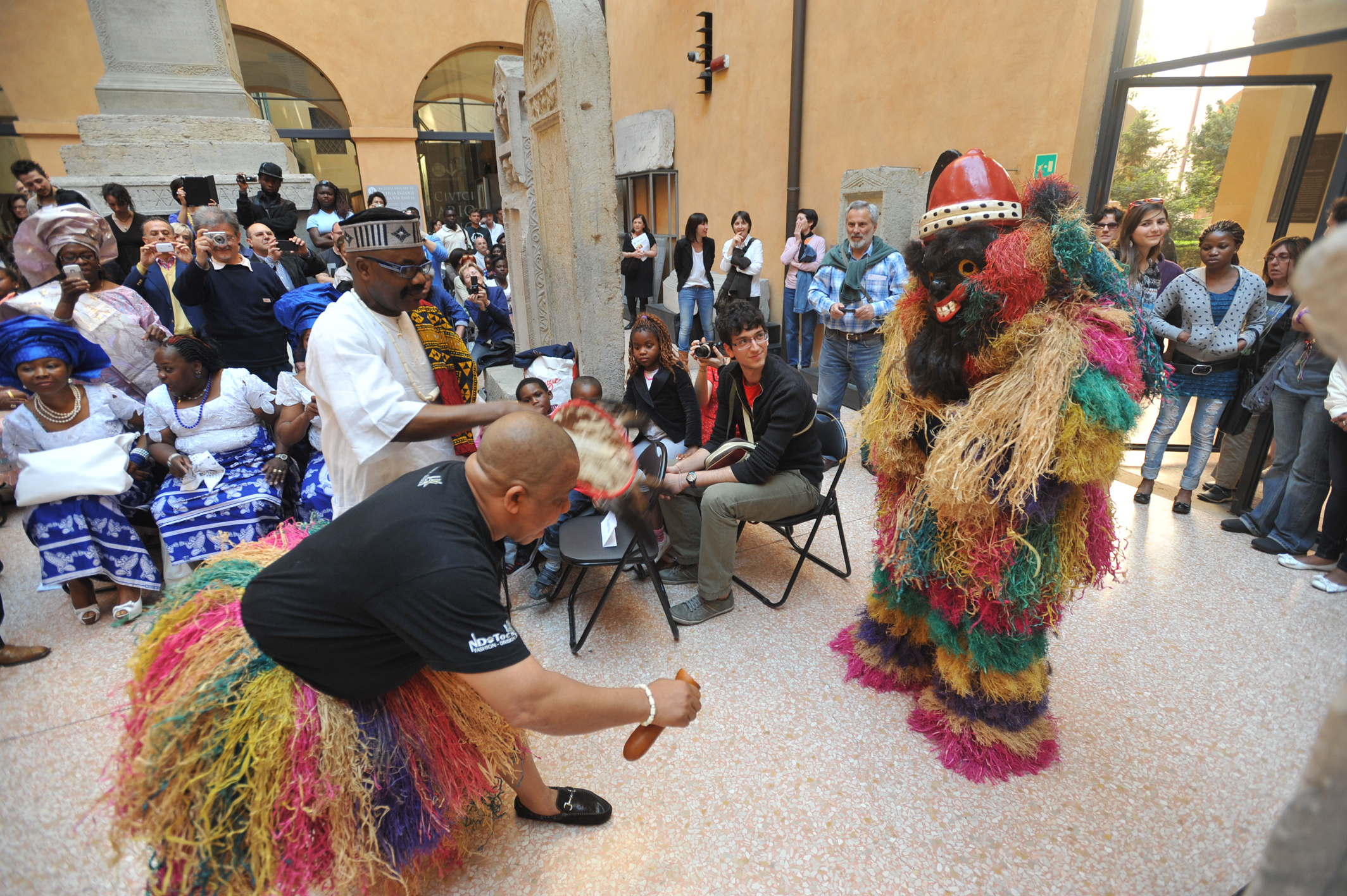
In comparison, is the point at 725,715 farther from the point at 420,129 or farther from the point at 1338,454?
the point at 420,129

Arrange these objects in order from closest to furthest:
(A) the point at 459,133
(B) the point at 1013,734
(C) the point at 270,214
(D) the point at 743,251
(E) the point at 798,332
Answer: (B) the point at 1013,734, (C) the point at 270,214, (D) the point at 743,251, (E) the point at 798,332, (A) the point at 459,133

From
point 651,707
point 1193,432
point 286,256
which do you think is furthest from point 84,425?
point 1193,432

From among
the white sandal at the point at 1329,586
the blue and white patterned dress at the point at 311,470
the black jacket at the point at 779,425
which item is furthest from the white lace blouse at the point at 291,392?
the white sandal at the point at 1329,586

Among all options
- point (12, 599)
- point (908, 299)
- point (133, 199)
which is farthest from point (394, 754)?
point (133, 199)

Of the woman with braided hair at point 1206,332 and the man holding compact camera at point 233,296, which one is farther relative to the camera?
the man holding compact camera at point 233,296

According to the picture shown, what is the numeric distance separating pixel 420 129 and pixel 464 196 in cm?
168

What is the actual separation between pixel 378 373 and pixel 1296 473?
456 centimetres

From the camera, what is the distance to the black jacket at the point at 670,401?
3555 millimetres

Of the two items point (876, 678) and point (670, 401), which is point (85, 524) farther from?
point (876, 678)

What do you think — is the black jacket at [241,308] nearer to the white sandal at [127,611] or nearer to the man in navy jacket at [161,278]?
the man in navy jacket at [161,278]

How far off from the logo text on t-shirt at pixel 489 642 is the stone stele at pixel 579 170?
2.78 m

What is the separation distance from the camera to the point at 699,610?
3.13 meters

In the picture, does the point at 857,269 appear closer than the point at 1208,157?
No

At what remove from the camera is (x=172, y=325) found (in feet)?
14.4
